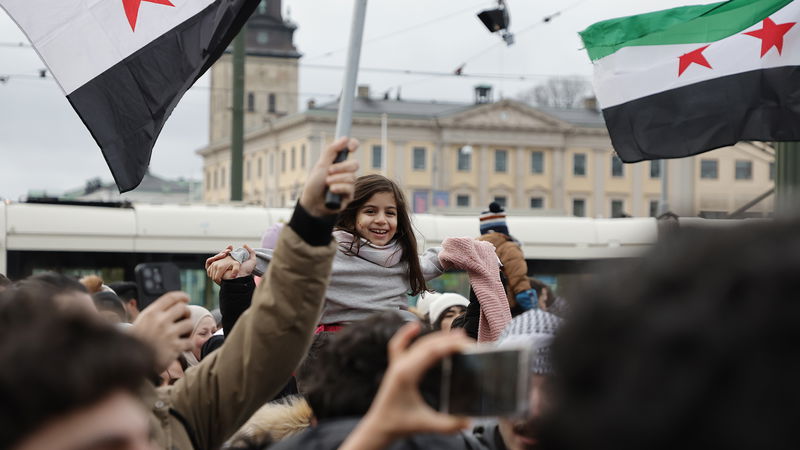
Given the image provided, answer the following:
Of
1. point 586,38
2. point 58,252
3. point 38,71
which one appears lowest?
point 58,252

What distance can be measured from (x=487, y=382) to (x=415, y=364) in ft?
0.32

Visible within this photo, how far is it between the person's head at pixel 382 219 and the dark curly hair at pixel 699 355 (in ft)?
10.3

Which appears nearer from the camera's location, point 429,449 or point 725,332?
point 725,332

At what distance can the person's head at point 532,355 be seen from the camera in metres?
1.92

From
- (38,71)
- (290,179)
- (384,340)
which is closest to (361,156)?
(290,179)

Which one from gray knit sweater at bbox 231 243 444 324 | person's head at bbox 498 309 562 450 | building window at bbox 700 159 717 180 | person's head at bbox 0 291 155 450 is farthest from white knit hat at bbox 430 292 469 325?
building window at bbox 700 159 717 180

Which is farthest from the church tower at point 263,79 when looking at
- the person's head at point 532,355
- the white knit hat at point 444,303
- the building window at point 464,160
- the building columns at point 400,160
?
the person's head at point 532,355

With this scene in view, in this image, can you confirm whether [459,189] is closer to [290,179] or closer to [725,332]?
[290,179]

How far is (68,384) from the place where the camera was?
118 centimetres

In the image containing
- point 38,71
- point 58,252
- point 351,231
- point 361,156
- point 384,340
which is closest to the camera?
point 384,340

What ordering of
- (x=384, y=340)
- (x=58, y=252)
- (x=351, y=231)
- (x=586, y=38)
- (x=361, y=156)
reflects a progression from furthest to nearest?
1. (x=361, y=156)
2. (x=58, y=252)
3. (x=586, y=38)
4. (x=351, y=231)
5. (x=384, y=340)

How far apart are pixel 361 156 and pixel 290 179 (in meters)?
6.20

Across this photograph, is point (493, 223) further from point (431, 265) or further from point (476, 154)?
point (476, 154)

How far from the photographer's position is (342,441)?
1708 mm
